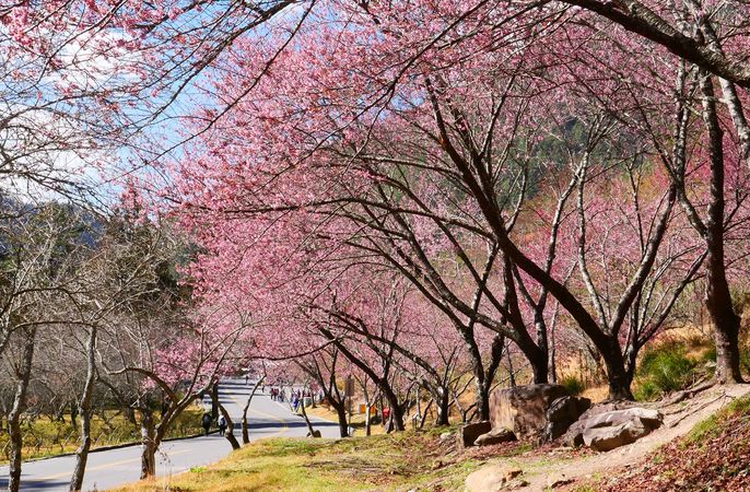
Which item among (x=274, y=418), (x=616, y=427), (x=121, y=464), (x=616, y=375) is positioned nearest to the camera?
(x=616, y=427)

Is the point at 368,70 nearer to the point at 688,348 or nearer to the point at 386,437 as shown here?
the point at 386,437

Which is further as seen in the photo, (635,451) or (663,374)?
(663,374)

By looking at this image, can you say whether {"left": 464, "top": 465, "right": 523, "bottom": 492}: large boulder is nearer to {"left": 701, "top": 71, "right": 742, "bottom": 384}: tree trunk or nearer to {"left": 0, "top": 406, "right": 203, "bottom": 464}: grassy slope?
{"left": 701, "top": 71, "right": 742, "bottom": 384}: tree trunk

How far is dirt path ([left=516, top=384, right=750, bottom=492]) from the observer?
556 cm

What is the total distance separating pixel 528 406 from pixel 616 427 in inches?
90.6

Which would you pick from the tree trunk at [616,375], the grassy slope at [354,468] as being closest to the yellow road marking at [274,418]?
the grassy slope at [354,468]

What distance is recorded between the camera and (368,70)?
537 cm

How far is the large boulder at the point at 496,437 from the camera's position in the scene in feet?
29.3

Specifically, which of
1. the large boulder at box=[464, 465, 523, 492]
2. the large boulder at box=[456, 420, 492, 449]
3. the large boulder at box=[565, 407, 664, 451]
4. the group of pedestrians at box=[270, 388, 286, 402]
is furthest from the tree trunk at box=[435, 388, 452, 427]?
the group of pedestrians at box=[270, 388, 286, 402]

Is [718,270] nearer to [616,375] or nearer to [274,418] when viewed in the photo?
[616,375]

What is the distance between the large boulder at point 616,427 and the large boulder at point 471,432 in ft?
8.40

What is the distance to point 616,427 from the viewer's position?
659cm

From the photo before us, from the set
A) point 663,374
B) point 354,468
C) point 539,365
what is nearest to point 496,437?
point 539,365

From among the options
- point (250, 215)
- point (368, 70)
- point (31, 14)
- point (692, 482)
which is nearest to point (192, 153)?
point (250, 215)
